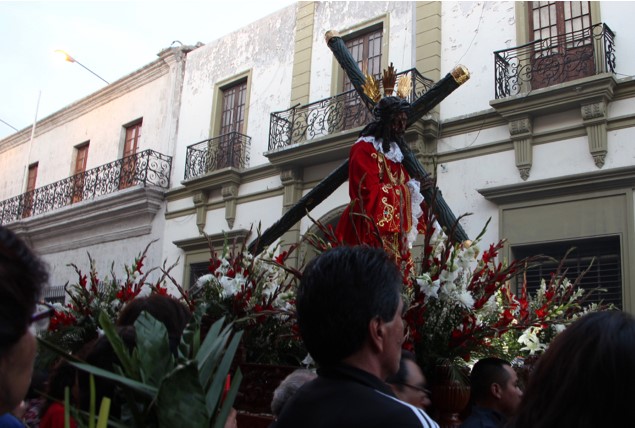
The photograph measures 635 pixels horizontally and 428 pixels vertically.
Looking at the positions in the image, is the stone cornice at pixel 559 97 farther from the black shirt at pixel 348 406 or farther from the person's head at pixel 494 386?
the black shirt at pixel 348 406

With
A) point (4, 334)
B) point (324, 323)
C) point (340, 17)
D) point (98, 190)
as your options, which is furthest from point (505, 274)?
point (98, 190)

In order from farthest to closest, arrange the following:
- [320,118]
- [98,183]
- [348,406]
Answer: [98,183] → [320,118] → [348,406]

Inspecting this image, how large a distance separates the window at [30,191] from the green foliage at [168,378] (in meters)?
20.0

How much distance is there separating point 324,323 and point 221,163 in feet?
42.3

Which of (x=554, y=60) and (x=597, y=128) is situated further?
(x=554, y=60)

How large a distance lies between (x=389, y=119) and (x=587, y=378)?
294 cm

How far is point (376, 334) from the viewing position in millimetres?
1624

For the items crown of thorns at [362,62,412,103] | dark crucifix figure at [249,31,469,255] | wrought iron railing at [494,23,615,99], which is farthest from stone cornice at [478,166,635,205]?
crown of thorns at [362,62,412,103]

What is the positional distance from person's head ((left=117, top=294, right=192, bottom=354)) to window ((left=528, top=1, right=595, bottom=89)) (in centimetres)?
791

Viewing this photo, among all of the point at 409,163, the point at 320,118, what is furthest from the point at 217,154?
the point at 409,163

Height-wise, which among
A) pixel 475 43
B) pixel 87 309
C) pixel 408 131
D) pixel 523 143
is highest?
pixel 475 43

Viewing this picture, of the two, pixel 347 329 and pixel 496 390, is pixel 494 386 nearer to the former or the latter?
pixel 496 390

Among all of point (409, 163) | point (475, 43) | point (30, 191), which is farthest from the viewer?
point (30, 191)

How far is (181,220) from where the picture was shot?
1490cm
